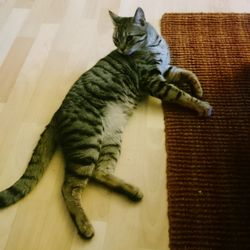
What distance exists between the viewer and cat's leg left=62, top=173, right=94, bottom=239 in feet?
4.18

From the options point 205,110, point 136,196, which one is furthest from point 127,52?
point 136,196

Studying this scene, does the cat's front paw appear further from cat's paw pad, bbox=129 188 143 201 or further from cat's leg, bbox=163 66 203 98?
cat's paw pad, bbox=129 188 143 201

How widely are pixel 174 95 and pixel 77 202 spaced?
0.64 meters

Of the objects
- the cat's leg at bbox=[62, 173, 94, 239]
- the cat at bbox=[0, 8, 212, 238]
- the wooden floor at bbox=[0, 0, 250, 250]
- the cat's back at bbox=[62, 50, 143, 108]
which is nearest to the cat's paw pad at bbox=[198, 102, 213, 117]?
the cat at bbox=[0, 8, 212, 238]

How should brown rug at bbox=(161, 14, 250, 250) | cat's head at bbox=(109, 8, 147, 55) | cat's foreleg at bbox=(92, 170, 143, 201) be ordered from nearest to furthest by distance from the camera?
brown rug at bbox=(161, 14, 250, 250)
cat's foreleg at bbox=(92, 170, 143, 201)
cat's head at bbox=(109, 8, 147, 55)

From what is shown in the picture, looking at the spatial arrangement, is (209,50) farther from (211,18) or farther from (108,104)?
(108,104)

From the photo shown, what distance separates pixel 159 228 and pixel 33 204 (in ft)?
1.67

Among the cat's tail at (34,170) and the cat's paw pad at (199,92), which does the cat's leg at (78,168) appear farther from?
the cat's paw pad at (199,92)

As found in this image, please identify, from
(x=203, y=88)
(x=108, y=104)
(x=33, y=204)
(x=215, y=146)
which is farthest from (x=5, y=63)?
(x=215, y=146)

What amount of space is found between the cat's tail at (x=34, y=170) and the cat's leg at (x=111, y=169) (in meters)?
0.21

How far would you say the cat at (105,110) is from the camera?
1.36 m

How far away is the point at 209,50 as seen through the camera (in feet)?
6.09

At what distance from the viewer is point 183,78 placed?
5.55ft

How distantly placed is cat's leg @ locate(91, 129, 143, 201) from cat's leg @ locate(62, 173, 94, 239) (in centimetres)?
8
